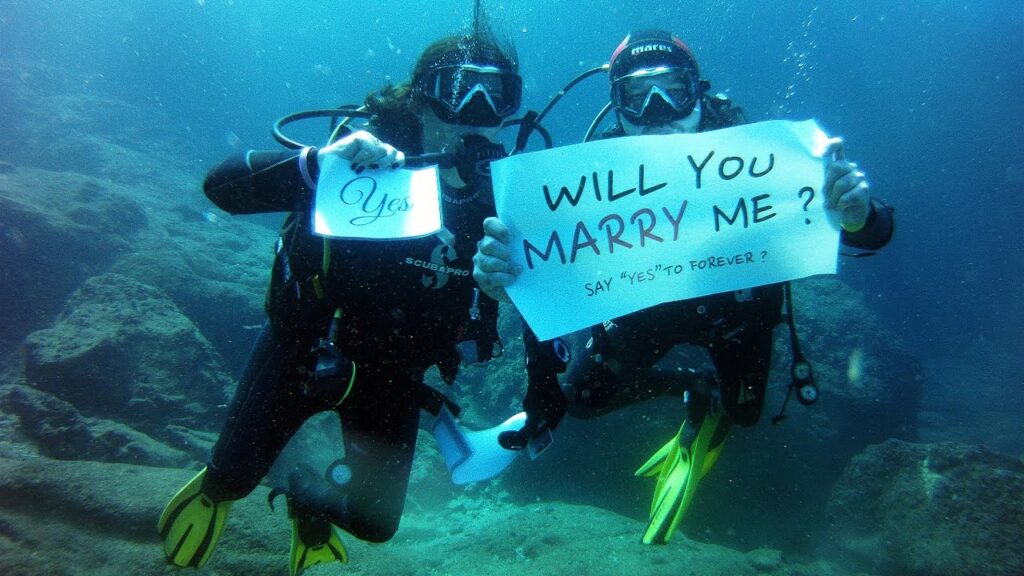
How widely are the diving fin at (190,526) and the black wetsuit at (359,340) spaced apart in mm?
128

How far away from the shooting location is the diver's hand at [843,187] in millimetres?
1901

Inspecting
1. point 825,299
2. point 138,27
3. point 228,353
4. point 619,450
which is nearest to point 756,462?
point 619,450

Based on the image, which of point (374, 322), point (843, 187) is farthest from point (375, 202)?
point (843, 187)

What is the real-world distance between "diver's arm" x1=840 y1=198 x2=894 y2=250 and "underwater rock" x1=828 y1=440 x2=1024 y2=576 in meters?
4.62

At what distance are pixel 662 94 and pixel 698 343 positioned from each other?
1913 mm

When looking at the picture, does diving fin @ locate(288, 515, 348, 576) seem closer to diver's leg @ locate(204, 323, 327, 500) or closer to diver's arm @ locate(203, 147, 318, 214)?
diver's leg @ locate(204, 323, 327, 500)

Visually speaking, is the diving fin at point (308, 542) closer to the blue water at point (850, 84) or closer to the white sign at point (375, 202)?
the white sign at point (375, 202)

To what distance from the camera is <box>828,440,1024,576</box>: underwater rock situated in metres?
4.83

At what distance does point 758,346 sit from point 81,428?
7.02m

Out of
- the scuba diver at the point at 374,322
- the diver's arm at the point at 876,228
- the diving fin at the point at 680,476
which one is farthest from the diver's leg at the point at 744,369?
the scuba diver at the point at 374,322

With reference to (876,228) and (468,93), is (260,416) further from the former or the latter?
(876,228)

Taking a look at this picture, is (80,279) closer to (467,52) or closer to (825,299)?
(467,52)

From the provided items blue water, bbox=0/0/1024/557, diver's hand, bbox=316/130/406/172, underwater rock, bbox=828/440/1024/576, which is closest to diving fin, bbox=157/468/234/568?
diver's hand, bbox=316/130/406/172

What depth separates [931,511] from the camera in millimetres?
5328
